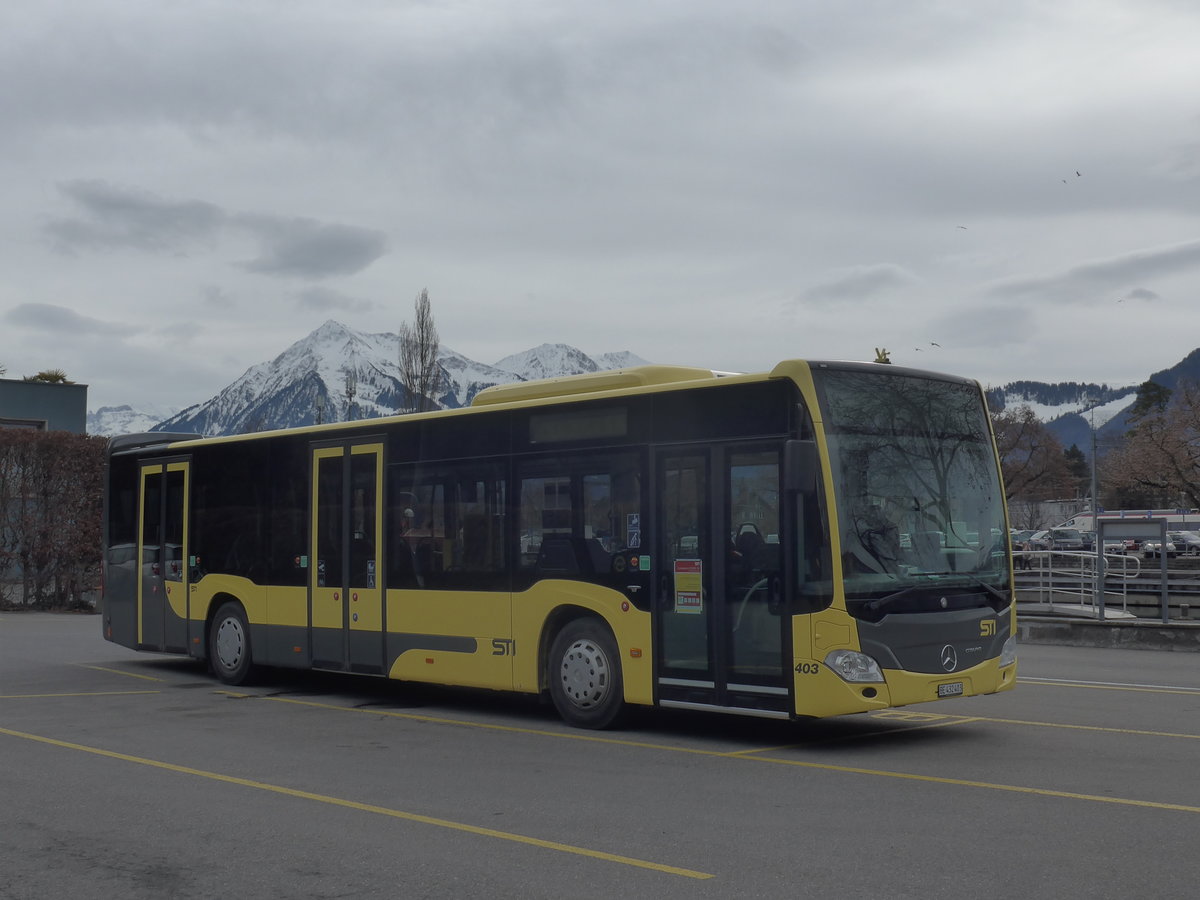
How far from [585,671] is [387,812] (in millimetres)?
3883

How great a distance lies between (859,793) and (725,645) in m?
2.34

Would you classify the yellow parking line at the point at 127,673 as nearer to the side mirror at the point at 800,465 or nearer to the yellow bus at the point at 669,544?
the yellow bus at the point at 669,544

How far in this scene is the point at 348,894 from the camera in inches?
247

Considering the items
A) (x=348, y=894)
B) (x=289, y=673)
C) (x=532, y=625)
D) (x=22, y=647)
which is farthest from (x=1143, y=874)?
(x=22, y=647)

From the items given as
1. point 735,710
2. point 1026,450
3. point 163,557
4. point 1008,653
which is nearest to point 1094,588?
point 1008,653

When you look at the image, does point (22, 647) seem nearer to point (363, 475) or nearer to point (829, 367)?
point (363, 475)

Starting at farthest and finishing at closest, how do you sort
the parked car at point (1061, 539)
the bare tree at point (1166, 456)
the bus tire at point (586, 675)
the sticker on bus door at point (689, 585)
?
the parked car at point (1061, 539) → the bare tree at point (1166, 456) → the bus tire at point (586, 675) → the sticker on bus door at point (689, 585)

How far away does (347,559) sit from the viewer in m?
14.5

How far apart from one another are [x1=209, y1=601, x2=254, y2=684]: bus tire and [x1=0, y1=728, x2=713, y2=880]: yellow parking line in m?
4.41

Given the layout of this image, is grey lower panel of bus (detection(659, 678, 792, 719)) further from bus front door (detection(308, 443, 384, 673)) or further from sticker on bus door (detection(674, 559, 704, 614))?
bus front door (detection(308, 443, 384, 673))

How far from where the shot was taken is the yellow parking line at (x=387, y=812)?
685 cm

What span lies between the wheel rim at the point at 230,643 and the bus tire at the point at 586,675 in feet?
17.3

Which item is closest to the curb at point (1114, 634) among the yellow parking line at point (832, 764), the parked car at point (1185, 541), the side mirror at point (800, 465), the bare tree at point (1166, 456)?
the yellow parking line at point (832, 764)

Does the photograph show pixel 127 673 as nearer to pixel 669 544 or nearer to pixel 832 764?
pixel 669 544
